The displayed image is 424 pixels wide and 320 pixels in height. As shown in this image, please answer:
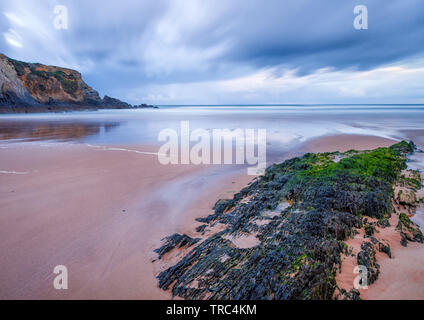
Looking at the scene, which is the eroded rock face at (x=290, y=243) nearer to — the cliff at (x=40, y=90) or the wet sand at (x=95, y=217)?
the wet sand at (x=95, y=217)

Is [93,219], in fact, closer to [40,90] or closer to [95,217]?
[95,217]

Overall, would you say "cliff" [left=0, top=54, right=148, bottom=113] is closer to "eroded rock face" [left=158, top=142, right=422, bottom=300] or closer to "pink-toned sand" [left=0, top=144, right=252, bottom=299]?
"pink-toned sand" [left=0, top=144, right=252, bottom=299]

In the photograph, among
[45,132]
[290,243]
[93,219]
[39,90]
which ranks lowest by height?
[93,219]

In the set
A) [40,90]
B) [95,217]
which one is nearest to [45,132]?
[95,217]

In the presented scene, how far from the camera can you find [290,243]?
7.95 feet

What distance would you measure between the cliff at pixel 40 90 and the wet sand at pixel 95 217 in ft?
143

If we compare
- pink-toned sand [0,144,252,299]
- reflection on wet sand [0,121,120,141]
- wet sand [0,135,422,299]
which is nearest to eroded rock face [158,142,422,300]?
wet sand [0,135,422,299]

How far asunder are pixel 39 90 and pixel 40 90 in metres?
0.24

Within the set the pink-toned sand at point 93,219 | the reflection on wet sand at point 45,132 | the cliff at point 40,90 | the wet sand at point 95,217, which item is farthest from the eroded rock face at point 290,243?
the cliff at point 40,90

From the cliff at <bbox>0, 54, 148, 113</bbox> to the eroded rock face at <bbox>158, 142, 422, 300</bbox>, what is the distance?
48.7 meters

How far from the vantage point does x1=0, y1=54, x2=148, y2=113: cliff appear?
3837cm

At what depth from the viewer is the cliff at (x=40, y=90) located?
126ft

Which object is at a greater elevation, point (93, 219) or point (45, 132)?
point (45, 132)
